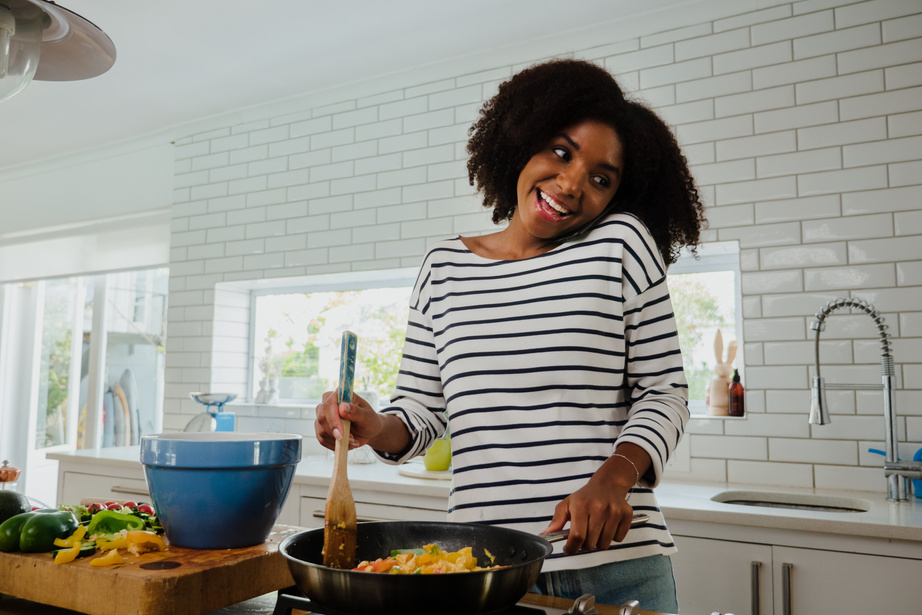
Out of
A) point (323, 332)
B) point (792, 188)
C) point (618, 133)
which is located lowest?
point (323, 332)

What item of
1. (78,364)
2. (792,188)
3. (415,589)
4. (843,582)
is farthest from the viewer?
(78,364)

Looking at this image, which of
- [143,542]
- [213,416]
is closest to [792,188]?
[143,542]

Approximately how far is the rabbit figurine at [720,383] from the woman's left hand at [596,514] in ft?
5.57

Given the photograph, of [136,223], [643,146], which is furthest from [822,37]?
[136,223]

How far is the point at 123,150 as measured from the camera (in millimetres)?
4090

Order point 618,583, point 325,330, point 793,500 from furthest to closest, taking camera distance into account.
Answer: point 325,330, point 793,500, point 618,583

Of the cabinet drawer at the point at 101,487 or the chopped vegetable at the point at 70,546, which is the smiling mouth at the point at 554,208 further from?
the cabinet drawer at the point at 101,487

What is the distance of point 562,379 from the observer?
1021 mm

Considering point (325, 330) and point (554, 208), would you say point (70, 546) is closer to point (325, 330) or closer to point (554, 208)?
point (554, 208)

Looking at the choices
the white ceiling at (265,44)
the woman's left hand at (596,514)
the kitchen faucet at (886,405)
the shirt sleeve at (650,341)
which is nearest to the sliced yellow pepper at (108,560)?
the woman's left hand at (596,514)

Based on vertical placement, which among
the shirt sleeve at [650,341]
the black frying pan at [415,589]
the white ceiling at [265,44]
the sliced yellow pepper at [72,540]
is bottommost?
the sliced yellow pepper at [72,540]

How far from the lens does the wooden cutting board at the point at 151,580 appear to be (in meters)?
0.81

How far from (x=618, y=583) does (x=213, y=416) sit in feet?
8.10

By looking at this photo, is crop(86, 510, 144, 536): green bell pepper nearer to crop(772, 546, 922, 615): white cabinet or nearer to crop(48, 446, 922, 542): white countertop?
crop(48, 446, 922, 542): white countertop
